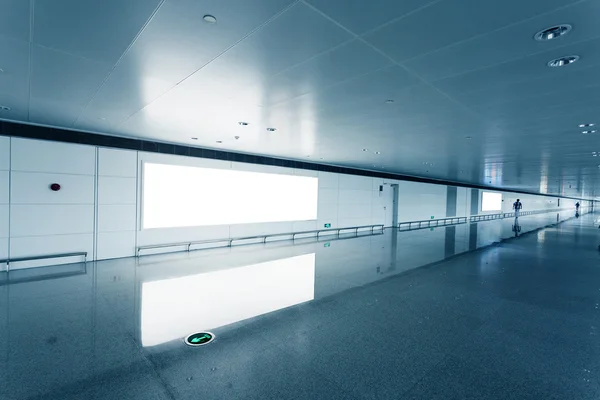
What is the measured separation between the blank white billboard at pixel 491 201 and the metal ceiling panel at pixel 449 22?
92.1 ft

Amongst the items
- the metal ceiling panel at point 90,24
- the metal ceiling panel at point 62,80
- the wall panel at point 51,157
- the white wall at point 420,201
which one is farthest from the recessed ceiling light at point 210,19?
the white wall at point 420,201

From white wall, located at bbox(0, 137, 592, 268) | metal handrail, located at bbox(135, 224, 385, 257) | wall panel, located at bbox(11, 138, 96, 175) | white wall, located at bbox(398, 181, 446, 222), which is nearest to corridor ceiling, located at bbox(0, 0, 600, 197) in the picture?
wall panel, located at bbox(11, 138, 96, 175)

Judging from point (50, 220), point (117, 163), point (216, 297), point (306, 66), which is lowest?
point (216, 297)

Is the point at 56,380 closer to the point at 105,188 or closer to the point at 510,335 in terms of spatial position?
the point at 510,335

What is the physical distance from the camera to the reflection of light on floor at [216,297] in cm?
387

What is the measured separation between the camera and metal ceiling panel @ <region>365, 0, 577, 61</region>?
81.6 inches

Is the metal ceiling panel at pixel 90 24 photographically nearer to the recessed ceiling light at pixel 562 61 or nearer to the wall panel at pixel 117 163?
the recessed ceiling light at pixel 562 61

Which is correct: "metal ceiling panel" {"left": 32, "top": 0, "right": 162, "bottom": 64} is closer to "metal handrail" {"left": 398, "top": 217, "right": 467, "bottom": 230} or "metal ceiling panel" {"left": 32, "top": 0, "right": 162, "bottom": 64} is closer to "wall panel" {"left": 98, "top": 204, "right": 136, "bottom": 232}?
"wall panel" {"left": 98, "top": 204, "right": 136, "bottom": 232}

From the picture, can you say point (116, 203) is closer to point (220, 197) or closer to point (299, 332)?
point (220, 197)

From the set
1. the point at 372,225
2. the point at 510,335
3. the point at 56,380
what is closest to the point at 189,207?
the point at 56,380

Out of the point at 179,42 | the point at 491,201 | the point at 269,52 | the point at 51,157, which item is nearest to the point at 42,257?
the point at 51,157

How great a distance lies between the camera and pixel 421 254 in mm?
8914

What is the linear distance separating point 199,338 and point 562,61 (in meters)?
5.10

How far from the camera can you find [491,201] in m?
28.1
